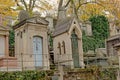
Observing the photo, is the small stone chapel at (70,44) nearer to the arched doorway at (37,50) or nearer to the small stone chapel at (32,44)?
the small stone chapel at (32,44)

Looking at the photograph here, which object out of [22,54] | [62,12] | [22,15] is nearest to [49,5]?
[62,12]

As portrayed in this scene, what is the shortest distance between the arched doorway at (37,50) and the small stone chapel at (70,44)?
1.82 meters

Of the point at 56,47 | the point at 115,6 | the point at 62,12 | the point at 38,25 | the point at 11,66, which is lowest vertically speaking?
the point at 11,66

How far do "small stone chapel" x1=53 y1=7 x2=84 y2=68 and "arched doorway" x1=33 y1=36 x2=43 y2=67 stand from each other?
71.8 inches

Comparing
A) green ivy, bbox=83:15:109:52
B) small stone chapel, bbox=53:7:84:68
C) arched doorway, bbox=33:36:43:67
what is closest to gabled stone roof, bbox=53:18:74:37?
small stone chapel, bbox=53:7:84:68

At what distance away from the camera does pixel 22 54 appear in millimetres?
17703

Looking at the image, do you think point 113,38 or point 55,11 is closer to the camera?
point 113,38

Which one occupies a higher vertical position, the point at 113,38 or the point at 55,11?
the point at 55,11

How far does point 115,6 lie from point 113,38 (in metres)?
7.17

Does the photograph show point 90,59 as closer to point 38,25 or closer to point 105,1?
point 38,25

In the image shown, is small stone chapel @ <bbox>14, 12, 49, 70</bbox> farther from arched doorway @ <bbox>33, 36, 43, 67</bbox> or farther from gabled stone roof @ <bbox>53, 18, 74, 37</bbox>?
Result: gabled stone roof @ <bbox>53, 18, 74, 37</bbox>

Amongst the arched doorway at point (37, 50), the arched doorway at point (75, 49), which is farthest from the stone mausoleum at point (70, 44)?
the arched doorway at point (37, 50)

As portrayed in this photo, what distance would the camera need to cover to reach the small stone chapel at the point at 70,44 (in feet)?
62.6

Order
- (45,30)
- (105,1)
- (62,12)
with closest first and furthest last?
1. (45,30)
2. (62,12)
3. (105,1)
